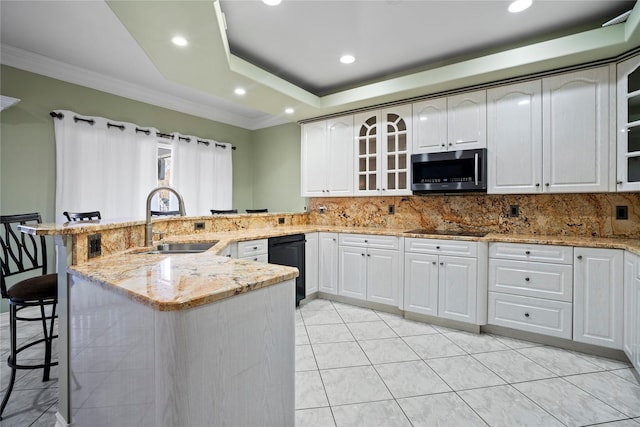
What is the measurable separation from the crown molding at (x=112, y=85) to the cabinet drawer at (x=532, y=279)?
3.98m

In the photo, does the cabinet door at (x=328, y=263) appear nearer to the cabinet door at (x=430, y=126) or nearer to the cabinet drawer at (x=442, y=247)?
the cabinet drawer at (x=442, y=247)

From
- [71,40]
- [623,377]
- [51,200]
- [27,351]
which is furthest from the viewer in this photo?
[51,200]

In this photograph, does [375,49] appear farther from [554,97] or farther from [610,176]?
[610,176]

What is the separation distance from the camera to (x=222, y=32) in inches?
85.7

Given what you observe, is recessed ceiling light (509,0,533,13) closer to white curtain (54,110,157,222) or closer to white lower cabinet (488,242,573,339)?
white lower cabinet (488,242,573,339)

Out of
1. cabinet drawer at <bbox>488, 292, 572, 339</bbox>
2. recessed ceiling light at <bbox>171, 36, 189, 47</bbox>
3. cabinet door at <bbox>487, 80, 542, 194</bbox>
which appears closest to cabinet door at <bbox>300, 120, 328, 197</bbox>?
cabinet door at <bbox>487, 80, 542, 194</bbox>

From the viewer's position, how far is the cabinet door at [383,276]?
315cm

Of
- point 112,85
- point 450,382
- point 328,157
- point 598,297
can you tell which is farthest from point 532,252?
point 112,85

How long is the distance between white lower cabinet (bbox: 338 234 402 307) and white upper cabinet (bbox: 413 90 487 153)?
1126 mm

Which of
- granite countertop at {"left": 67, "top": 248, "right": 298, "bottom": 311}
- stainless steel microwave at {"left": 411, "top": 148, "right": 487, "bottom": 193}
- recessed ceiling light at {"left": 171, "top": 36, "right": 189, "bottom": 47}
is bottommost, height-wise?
granite countertop at {"left": 67, "top": 248, "right": 298, "bottom": 311}

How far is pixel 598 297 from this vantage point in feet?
7.46

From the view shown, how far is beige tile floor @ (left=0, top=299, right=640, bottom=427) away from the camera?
5.51 feet

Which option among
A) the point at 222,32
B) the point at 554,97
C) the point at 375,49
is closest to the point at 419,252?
the point at 554,97

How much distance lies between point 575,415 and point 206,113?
5336 millimetres
